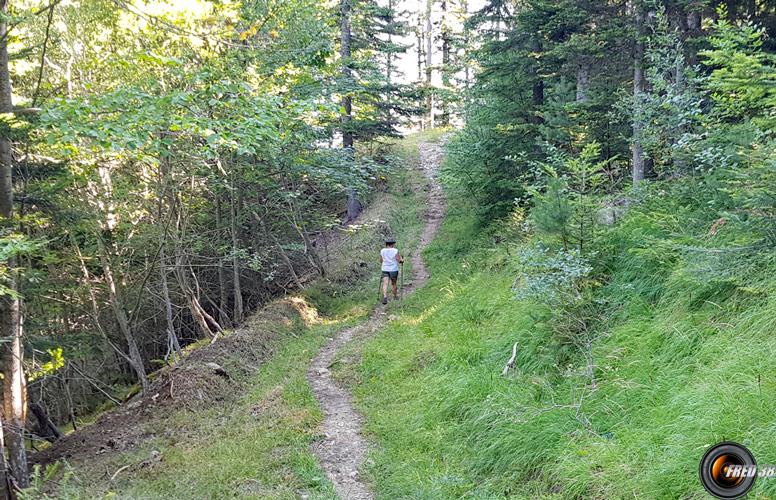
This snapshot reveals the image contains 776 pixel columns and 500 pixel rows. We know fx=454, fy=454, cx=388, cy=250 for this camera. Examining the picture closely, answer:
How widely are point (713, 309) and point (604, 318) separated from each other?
51.4 inches

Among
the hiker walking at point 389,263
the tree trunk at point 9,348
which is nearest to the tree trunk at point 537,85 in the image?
the hiker walking at point 389,263

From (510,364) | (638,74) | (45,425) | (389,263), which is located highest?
(638,74)

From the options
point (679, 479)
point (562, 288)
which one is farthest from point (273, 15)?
point (679, 479)

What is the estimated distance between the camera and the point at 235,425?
693 cm

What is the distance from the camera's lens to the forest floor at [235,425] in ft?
17.5

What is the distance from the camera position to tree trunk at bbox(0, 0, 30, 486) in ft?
20.0

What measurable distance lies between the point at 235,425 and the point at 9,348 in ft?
10.7

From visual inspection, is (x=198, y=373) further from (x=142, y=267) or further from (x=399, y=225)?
(x=399, y=225)

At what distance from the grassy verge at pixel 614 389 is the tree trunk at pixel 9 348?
187 inches

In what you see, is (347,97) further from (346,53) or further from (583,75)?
(583,75)

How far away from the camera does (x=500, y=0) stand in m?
15.6

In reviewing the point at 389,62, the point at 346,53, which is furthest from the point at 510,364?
the point at 389,62

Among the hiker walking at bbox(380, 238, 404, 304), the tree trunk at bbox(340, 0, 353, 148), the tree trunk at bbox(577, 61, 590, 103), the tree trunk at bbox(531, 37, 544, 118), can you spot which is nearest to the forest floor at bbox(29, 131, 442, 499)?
the hiker walking at bbox(380, 238, 404, 304)

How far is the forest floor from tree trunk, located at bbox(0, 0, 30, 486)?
45 centimetres
